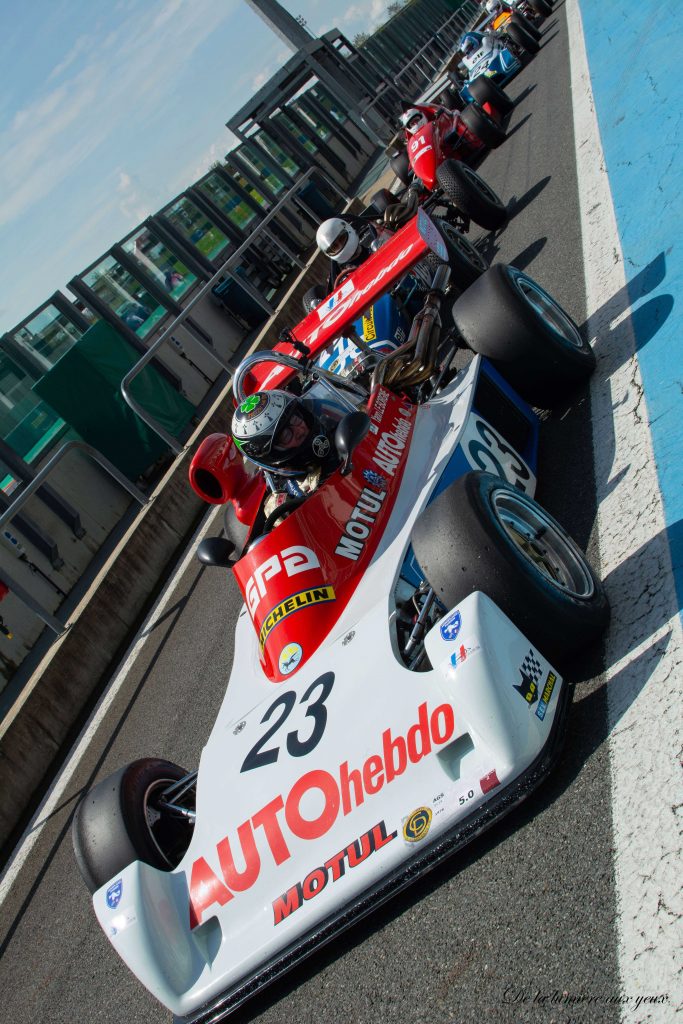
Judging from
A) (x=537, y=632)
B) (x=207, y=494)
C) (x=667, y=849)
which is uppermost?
(x=207, y=494)

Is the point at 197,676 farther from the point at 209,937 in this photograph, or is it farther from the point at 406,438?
the point at 209,937

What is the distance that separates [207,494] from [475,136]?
8.06 meters

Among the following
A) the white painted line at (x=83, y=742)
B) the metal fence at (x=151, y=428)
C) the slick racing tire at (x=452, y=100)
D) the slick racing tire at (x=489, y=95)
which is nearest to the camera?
the white painted line at (x=83, y=742)

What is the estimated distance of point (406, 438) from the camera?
493cm

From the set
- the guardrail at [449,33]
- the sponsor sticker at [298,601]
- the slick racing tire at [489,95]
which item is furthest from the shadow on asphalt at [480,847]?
the guardrail at [449,33]

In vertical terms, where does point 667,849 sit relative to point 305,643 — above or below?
below

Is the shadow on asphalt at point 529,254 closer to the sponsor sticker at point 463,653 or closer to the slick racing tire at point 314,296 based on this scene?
the slick racing tire at point 314,296

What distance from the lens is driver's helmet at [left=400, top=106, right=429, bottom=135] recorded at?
39.1ft

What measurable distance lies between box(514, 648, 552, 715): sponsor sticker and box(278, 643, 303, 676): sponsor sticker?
1.20m

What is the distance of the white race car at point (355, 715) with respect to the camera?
3109mm

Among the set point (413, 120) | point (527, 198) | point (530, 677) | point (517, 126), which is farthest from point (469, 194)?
point (530, 677)

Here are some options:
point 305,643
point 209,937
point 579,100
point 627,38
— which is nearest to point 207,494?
point 305,643

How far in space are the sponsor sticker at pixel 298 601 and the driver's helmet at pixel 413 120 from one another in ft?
30.6

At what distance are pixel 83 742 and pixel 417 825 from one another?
4.50 meters
